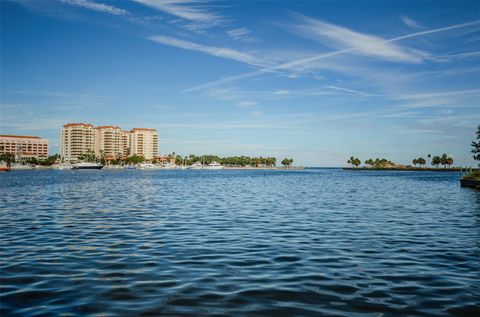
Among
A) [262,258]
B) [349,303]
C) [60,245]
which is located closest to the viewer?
[349,303]

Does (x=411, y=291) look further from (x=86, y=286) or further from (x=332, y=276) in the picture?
(x=86, y=286)

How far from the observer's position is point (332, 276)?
1359cm

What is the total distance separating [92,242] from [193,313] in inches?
470

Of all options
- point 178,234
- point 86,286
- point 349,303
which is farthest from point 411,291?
point 178,234

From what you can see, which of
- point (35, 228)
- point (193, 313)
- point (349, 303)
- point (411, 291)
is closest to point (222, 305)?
point (193, 313)

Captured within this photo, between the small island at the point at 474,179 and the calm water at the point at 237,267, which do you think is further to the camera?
the small island at the point at 474,179

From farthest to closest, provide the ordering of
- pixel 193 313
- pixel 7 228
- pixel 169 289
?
pixel 7 228 < pixel 169 289 < pixel 193 313

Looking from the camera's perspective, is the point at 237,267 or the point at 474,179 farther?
the point at 474,179

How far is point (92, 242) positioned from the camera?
19.9m

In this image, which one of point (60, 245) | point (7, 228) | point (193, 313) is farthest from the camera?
point (7, 228)

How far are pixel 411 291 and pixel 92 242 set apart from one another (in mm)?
15180

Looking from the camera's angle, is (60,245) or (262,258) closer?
(262,258)

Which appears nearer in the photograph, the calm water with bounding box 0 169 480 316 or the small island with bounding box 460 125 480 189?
the calm water with bounding box 0 169 480 316

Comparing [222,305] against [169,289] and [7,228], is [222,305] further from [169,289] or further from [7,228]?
[7,228]
